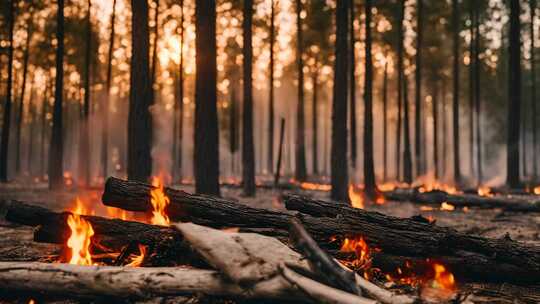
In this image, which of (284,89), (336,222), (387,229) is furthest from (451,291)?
(284,89)

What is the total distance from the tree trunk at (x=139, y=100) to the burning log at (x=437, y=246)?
19.6 feet

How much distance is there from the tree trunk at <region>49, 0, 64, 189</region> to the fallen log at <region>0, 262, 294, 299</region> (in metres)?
15.0

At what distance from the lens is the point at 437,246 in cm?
520

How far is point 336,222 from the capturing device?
18.0ft

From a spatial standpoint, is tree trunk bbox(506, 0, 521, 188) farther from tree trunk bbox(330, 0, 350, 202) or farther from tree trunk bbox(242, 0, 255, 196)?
tree trunk bbox(242, 0, 255, 196)

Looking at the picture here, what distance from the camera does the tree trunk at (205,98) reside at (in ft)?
34.6

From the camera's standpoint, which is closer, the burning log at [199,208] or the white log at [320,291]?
the white log at [320,291]

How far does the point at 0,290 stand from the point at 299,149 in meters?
18.9

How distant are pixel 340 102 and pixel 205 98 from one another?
458 cm

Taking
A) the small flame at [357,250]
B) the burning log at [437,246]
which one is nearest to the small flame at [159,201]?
the burning log at [437,246]

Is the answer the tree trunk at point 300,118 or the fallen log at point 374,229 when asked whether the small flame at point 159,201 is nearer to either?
the fallen log at point 374,229

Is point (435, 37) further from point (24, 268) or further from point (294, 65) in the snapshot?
point (24, 268)

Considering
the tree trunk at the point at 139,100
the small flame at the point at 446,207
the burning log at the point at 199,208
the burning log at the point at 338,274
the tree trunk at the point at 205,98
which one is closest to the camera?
the burning log at the point at 338,274

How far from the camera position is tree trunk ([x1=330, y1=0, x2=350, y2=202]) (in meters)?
13.0
